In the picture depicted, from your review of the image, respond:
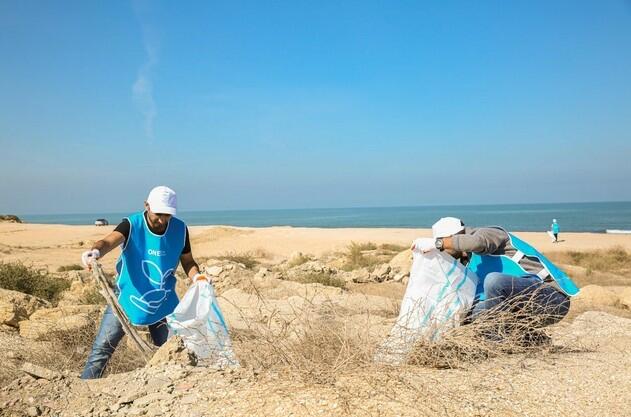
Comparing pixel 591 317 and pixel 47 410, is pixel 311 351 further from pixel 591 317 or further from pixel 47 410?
pixel 591 317

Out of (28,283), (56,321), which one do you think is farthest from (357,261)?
(56,321)

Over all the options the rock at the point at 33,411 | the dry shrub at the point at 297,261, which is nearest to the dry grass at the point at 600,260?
the dry shrub at the point at 297,261

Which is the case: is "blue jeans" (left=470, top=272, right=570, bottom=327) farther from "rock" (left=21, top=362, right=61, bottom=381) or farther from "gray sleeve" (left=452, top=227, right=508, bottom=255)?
"rock" (left=21, top=362, right=61, bottom=381)

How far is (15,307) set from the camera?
611 centimetres

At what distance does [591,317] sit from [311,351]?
3899mm

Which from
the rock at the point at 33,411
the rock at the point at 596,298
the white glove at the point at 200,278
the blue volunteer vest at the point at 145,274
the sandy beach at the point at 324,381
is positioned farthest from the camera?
the rock at the point at 596,298

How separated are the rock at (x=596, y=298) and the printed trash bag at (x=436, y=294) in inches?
196

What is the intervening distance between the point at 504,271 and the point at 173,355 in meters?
2.37

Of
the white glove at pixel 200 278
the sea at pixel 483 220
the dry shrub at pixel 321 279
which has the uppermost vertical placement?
the white glove at pixel 200 278

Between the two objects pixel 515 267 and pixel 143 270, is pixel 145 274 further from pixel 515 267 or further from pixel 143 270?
pixel 515 267

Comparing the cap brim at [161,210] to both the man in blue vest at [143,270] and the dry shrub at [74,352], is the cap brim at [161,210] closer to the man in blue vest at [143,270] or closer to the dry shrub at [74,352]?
the man in blue vest at [143,270]

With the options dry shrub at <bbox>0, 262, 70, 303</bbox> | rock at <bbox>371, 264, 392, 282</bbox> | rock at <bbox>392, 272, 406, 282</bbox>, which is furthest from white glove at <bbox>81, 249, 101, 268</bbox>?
rock at <bbox>392, 272, 406, 282</bbox>

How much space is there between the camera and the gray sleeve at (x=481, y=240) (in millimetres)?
3854

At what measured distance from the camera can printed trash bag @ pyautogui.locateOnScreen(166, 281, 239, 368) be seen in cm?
369
